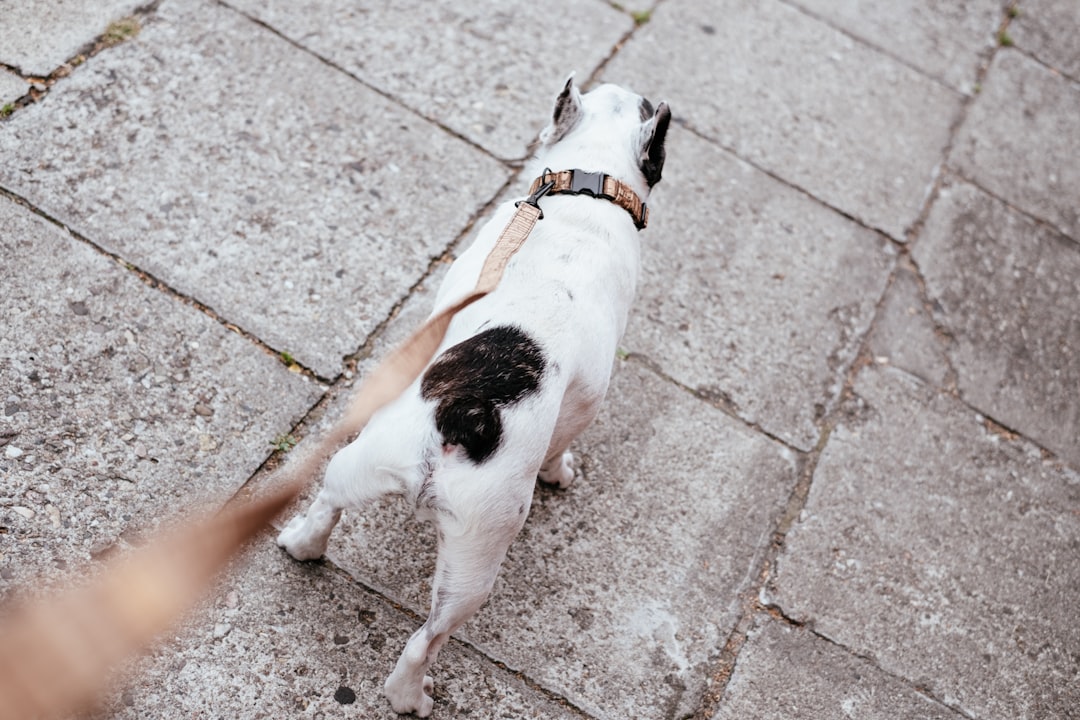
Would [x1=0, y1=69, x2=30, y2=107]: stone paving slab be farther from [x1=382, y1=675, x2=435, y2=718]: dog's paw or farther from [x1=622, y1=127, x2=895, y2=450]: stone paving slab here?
[x1=382, y1=675, x2=435, y2=718]: dog's paw

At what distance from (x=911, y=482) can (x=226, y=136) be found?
3401 mm

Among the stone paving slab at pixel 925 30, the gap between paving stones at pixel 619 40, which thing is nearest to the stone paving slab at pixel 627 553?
the gap between paving stones at pixel 619 40

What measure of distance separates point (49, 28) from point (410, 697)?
3447mm

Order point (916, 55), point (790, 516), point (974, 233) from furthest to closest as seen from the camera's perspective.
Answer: point (916, 55) < point (974, 233) < point (790, 516)

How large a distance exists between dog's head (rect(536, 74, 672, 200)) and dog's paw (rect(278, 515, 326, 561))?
4.84 feet

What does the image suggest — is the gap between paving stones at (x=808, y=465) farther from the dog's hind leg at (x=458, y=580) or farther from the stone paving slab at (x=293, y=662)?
the dog's hind leg at (x=458, y=580)

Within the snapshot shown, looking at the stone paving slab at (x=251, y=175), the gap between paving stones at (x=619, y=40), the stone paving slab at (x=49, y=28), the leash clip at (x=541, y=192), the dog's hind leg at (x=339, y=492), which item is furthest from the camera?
the gap between paving stones at (x=619, y=40)

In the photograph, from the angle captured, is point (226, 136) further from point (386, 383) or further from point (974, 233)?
point (974, 233)

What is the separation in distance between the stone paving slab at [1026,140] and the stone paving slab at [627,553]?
8.98 feet

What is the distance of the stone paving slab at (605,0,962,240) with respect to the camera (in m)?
5.24

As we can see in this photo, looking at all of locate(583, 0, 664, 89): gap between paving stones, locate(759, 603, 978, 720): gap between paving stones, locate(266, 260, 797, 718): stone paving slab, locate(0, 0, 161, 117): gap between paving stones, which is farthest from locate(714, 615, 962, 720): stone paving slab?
locate(0, 0, 161, 117): gap between paving stones

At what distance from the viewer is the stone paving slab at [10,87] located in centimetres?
403

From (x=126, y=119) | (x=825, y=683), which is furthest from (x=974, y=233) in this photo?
(x=126, y=119)

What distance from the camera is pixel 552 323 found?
2.69 m
